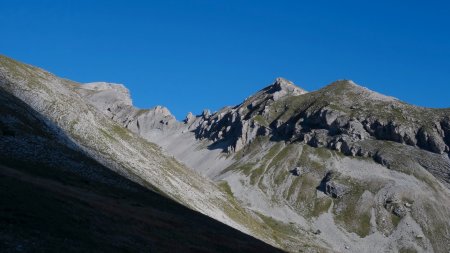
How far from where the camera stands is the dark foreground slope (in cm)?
3177

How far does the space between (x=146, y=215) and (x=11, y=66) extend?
2930 inches

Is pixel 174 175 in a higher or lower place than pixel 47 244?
higher

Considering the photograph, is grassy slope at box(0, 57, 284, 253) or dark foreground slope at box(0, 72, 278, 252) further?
grassy slope at box(0, 57, 284, 253)

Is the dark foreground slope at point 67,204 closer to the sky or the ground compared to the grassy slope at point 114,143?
closer to the ground

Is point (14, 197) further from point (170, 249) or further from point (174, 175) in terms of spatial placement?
point (174, 175)

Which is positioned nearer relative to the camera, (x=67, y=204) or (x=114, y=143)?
(x=67, y=204)

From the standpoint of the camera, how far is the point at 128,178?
8738 cm

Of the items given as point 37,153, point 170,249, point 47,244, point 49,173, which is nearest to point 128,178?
point 37,153

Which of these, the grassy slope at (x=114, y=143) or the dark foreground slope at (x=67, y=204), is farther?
the grassy slope at (x=114, y=143)

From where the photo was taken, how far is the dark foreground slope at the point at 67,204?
31766 millimetres

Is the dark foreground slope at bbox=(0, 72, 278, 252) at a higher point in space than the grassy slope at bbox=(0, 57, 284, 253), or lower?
lower

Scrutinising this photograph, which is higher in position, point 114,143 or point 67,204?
point 114,143

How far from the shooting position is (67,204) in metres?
43.6

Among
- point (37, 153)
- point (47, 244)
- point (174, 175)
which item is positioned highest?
point (174, 175)
